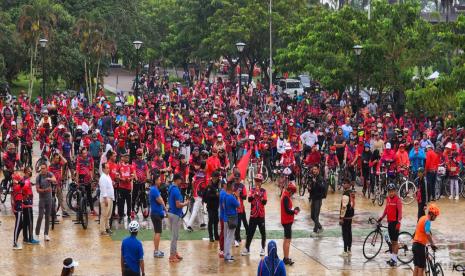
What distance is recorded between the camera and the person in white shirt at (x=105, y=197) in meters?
21.5

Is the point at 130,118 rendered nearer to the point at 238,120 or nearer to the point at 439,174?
the point at 238,120

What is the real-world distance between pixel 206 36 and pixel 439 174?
39.9 m

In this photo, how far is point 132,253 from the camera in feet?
49.5

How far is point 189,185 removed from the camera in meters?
A: 24.6

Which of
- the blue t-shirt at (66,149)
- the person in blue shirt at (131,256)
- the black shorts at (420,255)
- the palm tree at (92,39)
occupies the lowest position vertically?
the black shorts at (420,255)

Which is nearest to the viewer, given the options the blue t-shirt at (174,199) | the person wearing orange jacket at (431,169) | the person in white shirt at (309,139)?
the blue t-shirt at (174,199)

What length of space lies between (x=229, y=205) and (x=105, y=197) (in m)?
3.63

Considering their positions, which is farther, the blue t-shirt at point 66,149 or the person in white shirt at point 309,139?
the person in white shirt at point 309,139

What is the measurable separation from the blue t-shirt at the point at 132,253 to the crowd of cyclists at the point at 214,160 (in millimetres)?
4006

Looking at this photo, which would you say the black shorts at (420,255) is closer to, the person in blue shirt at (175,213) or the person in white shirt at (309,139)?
the person in blue shirt at (175,213)

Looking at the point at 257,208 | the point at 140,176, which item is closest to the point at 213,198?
the point at 257,208

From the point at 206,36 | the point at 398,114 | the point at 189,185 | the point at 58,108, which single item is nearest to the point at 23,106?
the point at 58,108

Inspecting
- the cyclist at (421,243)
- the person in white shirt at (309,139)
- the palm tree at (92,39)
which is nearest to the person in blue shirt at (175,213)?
the cyclist at (421,243)

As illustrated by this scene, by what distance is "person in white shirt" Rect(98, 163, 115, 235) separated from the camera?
2145 cm
